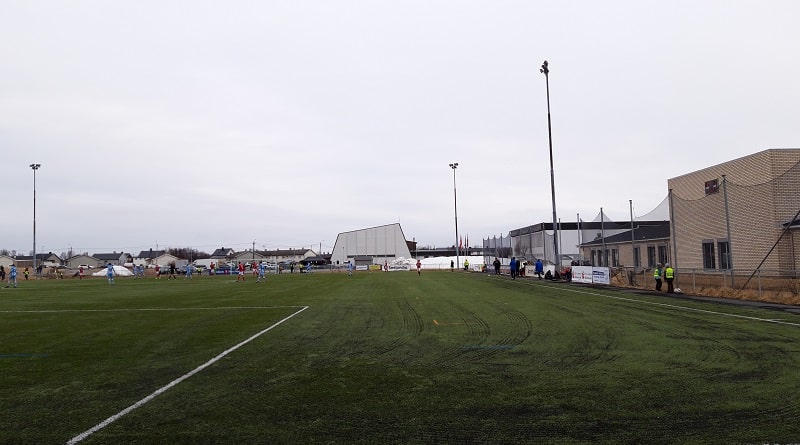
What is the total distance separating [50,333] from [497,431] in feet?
39.8

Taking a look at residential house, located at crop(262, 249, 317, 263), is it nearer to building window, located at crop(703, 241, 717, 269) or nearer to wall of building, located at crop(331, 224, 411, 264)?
wall of building, located at crop(331, 224, 411, 264)

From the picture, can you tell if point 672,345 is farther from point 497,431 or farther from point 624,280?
point 624,280

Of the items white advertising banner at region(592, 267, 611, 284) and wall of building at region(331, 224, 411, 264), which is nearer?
white advertising banner at region(592, 267, 611, 284)

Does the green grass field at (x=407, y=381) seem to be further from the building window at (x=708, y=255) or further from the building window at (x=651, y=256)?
the building window at (x=651, y=256)

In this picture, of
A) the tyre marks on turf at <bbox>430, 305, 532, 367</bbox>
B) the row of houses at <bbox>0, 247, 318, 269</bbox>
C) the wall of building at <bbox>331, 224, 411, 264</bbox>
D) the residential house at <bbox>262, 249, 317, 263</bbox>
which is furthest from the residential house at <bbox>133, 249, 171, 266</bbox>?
the tyre marks on turf at <bbox>430, 305, 532, 367</bbox>

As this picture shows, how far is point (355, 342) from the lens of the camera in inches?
431

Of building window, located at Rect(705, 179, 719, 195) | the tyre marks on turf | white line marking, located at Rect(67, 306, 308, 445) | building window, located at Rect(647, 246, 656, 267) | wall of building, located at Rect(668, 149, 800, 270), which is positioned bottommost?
the tyre marks on turf

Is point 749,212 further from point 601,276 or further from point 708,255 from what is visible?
point 601,276

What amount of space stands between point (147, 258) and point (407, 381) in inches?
7363

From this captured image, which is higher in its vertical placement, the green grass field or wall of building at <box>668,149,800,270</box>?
wall of building at <box>668,149,800,270</box>

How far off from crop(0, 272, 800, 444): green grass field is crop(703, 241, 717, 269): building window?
57.8 feet

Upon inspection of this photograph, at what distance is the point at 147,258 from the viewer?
175 m

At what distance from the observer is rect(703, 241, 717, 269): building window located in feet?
99.7

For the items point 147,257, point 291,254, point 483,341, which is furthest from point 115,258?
point 483,341
